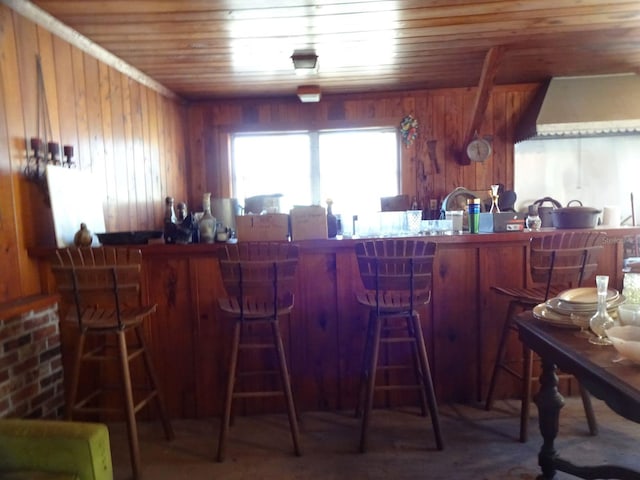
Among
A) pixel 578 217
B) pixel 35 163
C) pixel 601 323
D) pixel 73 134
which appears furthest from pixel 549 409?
pixel 73 134

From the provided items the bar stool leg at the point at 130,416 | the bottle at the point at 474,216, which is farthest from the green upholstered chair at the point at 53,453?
the bottle at the point at 474,216

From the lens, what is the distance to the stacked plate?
1.56 m

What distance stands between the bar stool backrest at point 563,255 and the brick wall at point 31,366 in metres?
2.56

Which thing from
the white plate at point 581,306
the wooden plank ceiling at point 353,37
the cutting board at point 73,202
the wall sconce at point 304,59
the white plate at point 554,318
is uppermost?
the wooden plank ceiling at point 353,37

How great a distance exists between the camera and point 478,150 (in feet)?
14.8

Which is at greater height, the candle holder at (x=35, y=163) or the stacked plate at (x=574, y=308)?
the candle holder at (x=35, y=163)

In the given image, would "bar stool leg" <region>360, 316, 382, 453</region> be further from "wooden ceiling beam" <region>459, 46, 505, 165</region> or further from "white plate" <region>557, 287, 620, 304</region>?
"wooden ceiling beam" <region>459, 46, 505, 165</region>

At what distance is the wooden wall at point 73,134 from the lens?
85.1 inches

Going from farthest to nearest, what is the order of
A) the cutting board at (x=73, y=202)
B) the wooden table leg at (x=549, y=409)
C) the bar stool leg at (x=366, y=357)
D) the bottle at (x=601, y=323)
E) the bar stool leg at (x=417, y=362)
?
the bar stool leg at (x=366, y=357), the cutting board at (x=73, y=202), the bar stool leg at (x=417, y=362), the wooden table leg at (x=549, y=409), the bottle at (x=601, y=323)

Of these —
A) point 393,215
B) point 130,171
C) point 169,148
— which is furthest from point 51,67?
point 393,215

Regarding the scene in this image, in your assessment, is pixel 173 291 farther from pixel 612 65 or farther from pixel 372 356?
pixel 612 65

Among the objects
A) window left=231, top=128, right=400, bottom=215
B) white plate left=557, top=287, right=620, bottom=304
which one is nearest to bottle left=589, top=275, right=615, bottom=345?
white plate left=557, top=287, right=620, bottom=304

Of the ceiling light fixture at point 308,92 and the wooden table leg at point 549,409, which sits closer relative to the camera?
the wooden table leg at point 549,409

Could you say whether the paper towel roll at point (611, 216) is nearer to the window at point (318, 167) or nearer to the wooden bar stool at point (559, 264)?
the wooden bar stool at point (559, 264)
